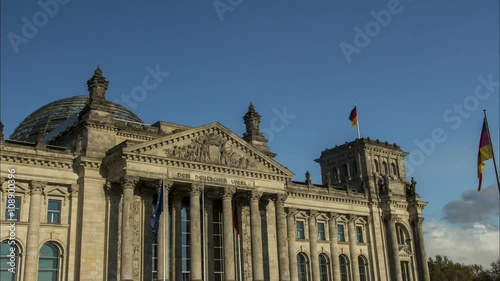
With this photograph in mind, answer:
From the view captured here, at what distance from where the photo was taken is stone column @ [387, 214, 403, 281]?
63188mm

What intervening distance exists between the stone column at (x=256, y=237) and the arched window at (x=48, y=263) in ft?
52.1

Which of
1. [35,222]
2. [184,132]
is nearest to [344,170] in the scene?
[184,132]

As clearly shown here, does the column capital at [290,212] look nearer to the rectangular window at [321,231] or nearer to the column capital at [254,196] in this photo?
the rectangular window at [321,231]

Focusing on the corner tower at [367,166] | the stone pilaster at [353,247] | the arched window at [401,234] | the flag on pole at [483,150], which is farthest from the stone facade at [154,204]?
the flag on pole at [483,150]

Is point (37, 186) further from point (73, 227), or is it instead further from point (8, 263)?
point (8, 263)

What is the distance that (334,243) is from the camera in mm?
60562

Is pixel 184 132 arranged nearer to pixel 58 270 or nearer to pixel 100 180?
pixel 100 180

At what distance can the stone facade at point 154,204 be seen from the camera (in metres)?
42.0

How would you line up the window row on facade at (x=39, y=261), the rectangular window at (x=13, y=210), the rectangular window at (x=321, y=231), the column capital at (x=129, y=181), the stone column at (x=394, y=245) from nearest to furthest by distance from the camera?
the window row on facade at (x=39, y=261), the rectangular window at (x=13, y=210), the column capital at (x=129, y=181), the rectangular window at (x=321, y=231), the stone column at (x=394, y=245)

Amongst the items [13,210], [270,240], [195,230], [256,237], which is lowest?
[256,237]

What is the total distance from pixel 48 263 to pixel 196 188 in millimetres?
12668

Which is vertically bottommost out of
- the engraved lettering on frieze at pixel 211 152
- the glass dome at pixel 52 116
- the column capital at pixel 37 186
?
the column capital at pixel 37 186

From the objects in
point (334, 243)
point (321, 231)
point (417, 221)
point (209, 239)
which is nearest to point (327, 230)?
point (321, 231)

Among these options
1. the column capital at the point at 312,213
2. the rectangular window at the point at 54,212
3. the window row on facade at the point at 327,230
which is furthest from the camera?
the column capital at the point at 312,213
